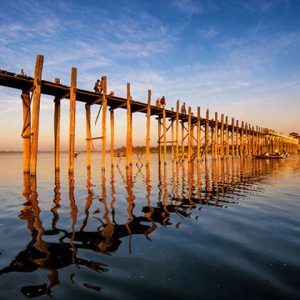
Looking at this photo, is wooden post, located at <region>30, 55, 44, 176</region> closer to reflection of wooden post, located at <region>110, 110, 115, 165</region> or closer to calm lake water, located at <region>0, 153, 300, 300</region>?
calm lake water, located at <region>0, 153, 300, 300</region>

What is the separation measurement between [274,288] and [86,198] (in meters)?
7.00

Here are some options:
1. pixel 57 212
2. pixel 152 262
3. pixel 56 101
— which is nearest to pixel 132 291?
pixel 152 262

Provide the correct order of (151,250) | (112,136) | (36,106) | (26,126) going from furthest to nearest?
(112,136)
(26,126)
(36,106)
(151,250)

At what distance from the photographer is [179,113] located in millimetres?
26250

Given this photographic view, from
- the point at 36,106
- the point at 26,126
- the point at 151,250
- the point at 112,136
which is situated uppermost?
the point at 36,106

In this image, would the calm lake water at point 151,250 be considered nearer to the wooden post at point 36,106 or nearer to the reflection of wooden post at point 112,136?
the wooden post at point 36,106

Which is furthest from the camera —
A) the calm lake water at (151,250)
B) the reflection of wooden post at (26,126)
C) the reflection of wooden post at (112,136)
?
the reflection of wooden post at (112,136)

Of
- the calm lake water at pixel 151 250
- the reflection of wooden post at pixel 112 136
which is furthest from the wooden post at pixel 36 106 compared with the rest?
the reflection of wooden post at pixel 112 136

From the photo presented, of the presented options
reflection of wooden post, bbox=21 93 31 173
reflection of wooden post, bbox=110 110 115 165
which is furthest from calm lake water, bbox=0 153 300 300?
reflection of wooden post, bbox=110 110 115 165

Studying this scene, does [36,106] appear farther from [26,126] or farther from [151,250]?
[151,250]

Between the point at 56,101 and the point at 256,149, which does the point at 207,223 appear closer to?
the point at 56,101

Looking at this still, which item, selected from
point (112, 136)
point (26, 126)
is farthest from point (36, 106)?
Answer: point (112, 136)

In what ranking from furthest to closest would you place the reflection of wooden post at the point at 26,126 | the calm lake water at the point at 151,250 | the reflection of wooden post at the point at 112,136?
1. the reflection of wooden post at the point at 112,136
2. the reflection of wooden post at the point at 26,126
3. the calm lake water at the point at 151,250

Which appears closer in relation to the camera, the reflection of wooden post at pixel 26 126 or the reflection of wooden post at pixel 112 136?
the reflection of wooden post at pixel 26 126
